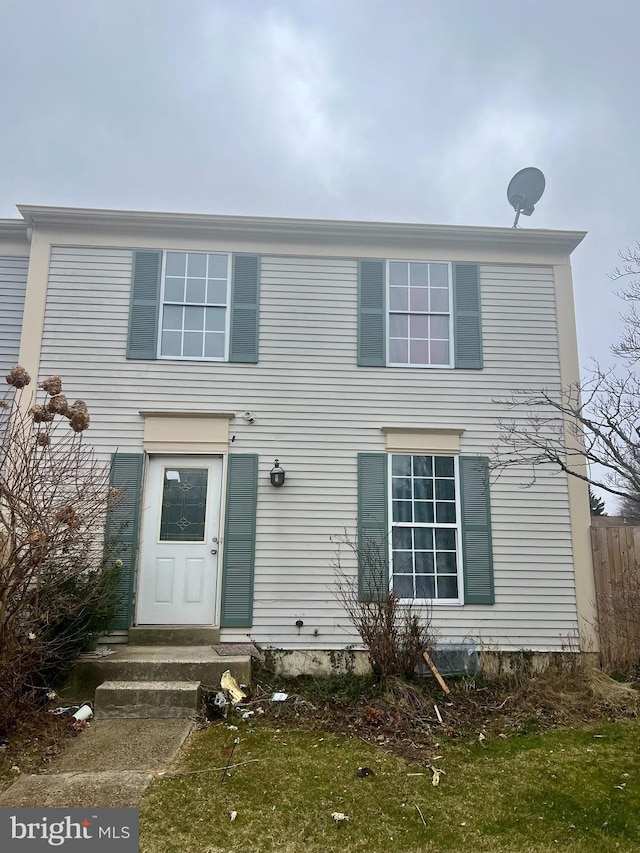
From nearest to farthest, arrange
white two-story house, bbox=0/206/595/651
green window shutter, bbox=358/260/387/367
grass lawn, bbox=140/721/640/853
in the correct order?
grass lawn, bbox=140/721/640/853, white two-story house, bbox=0/206/595/651, green window shutter, bbox=358/260/387/367

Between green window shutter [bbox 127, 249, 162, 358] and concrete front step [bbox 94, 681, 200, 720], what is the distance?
3.82 meters

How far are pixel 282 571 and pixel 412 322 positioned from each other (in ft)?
11.8

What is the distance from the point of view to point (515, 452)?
6832 millimetres

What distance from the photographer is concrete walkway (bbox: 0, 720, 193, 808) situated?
3322 millimetres

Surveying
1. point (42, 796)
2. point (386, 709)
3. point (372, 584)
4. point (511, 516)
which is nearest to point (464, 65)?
point (511, 516)

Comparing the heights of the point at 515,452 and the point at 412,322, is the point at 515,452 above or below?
below

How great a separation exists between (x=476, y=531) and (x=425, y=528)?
2.02ft

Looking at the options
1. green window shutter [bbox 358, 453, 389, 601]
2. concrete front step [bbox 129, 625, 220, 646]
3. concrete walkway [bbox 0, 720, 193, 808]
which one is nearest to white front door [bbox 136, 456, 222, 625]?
concrete front step [bbox 129, 625, 220, 646]

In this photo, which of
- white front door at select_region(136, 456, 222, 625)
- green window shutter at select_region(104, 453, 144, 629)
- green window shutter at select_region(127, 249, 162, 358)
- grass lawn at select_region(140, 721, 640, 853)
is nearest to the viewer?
grass lawn at select_region(140, 721, 640, 853)

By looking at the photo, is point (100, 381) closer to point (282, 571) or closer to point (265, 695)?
point (282, 571)

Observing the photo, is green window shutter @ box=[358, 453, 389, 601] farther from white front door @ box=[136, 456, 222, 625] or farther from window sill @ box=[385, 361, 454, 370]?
white front door @ box=[136, 456, 222, 625]

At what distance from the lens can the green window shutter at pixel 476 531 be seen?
6.49 meters

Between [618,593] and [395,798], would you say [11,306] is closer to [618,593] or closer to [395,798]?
[395,798]

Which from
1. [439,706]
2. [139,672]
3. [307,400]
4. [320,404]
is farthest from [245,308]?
[439,706]
